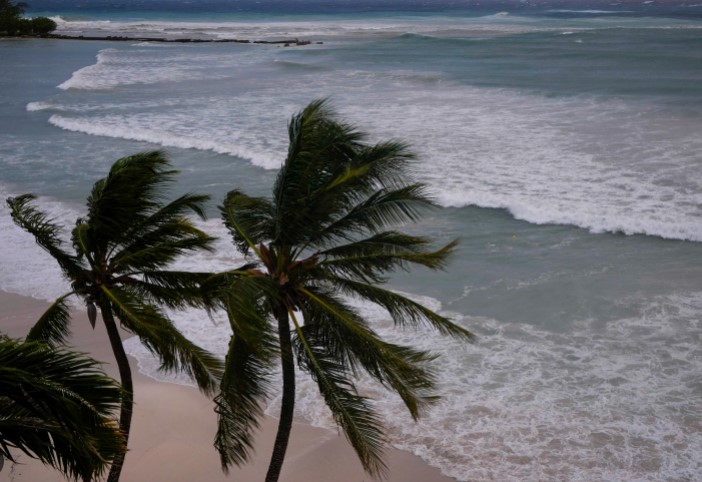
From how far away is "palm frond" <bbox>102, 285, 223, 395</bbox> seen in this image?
920 centimetres

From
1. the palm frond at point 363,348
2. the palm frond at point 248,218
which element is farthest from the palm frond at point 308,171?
the palm frond at point 363,348

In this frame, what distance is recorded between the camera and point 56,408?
20.9ft

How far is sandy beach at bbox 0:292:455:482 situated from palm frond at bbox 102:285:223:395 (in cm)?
269

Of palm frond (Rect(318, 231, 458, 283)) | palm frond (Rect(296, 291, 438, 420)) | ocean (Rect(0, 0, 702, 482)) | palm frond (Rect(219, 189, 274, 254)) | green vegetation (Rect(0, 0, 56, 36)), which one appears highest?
green vegetation (Rect(0, 0, 56, 36))

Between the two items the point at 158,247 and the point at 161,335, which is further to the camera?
the point at 158,247

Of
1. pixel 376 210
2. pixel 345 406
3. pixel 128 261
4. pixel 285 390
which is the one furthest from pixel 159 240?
pixel 345 406

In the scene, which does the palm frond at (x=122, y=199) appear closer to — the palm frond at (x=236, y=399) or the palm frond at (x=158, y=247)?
the palm frond at (x=158, y=247)

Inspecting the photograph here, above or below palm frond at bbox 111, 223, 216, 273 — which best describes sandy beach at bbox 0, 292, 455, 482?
below

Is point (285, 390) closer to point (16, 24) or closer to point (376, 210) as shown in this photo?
point (376, 210)

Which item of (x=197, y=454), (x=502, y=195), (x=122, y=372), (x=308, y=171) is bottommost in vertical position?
(x=197, y=454)

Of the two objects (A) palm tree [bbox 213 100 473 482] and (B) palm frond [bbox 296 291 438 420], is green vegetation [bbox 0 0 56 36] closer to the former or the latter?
(A) palm tree [bbox 213 100 473 482]

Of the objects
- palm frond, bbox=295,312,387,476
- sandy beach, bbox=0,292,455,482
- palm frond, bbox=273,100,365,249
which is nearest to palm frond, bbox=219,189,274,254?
palm frond, bbox=273,100,365,249

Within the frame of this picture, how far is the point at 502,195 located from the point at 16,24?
72953 mm

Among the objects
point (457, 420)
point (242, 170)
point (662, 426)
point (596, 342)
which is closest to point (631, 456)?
point (662, 426)
